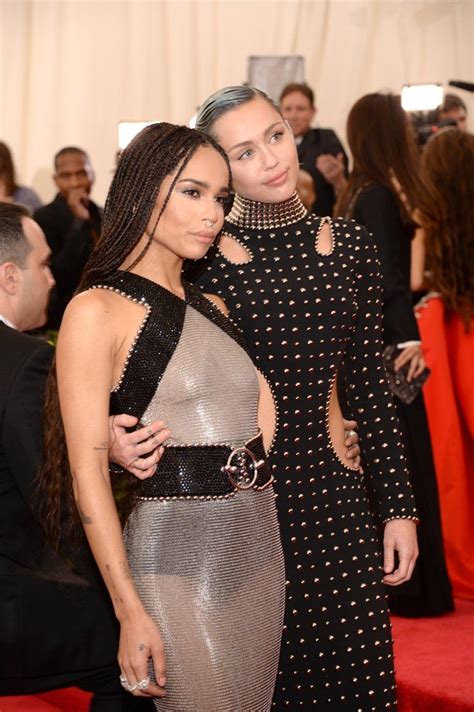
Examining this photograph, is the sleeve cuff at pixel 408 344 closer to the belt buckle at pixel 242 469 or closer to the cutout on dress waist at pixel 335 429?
the cutout on dress waist at pixel 335 429

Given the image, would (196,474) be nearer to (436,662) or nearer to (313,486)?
(313,486)

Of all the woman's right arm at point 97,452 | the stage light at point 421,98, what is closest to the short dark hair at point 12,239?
the woman's right arm at point 97,452

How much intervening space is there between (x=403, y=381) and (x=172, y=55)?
4.41 m

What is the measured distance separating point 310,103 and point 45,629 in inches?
172

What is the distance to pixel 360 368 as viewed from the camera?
2.13m

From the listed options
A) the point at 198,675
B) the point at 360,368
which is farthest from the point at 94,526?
the point at 360,368

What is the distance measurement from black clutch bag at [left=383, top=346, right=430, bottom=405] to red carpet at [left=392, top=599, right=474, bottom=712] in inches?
30.7

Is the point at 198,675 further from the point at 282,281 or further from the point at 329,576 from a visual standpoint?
the point at 282,281

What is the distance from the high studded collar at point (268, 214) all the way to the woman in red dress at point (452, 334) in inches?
77.5

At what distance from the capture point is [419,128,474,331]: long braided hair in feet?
13.3

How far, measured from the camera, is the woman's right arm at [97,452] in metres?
1.68

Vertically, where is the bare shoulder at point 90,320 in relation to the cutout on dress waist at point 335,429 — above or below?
above

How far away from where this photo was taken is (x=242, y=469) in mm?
1795

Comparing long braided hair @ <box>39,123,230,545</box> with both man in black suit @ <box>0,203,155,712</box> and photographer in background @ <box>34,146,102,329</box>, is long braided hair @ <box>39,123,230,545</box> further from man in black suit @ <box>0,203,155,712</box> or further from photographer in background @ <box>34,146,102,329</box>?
photographer in background @ <box>34,146,102,329</box>
